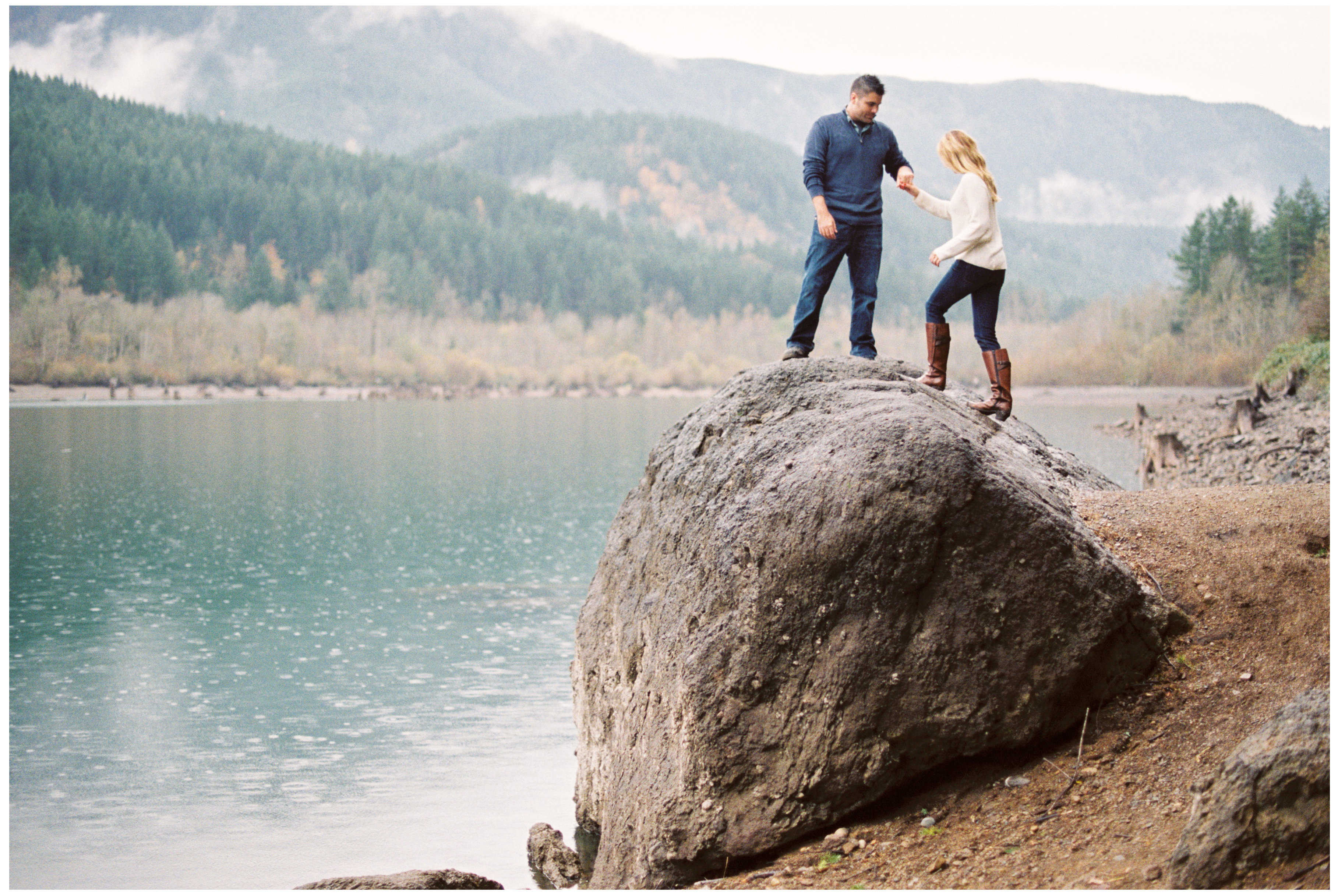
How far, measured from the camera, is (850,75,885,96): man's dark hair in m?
9.30

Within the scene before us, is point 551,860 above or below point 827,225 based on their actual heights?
below

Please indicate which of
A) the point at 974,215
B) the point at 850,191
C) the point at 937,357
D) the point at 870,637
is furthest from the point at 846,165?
the point at 870,637

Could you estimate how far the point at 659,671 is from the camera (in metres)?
8.07

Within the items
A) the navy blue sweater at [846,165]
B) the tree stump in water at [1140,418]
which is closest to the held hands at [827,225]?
the navy blue sweater at [846,165]

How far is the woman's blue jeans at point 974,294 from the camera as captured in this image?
862 cm

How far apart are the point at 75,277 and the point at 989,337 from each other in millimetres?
154654

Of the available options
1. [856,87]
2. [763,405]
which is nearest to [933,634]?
[763,405]

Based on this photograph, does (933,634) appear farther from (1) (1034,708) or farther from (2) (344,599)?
(2) (344,599)

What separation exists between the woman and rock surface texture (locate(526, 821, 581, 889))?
19.9 feet

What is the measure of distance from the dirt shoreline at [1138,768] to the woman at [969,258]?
1911 millimetres

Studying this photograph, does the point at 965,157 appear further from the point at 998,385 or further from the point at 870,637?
the point at 870,637

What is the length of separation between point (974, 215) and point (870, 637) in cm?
345

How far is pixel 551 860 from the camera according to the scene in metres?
11.3

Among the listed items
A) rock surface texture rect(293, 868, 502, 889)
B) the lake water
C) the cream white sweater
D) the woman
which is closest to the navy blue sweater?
the woman
